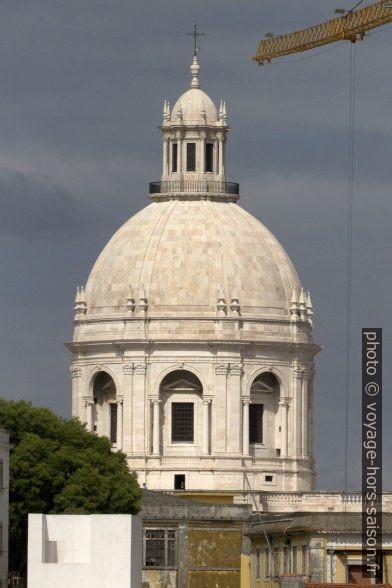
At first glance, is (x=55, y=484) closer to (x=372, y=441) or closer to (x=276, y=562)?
(x=276, y=562)

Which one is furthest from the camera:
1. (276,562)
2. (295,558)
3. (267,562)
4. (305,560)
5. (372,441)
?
(267,562)

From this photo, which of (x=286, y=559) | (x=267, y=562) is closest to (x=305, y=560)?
(x=286, y=559)

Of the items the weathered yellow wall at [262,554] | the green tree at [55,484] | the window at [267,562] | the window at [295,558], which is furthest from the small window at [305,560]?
the green tree at [55,484]

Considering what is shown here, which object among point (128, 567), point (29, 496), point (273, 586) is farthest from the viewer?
point (29, 496)

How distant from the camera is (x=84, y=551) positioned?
16100 cm

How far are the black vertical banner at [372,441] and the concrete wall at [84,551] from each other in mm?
10020

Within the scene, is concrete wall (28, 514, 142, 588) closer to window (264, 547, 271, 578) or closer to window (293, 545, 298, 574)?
window (293, 545, 298, 574)

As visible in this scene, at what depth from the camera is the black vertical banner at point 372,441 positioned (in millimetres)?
167000

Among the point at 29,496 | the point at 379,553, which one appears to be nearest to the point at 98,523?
the point at 379,553

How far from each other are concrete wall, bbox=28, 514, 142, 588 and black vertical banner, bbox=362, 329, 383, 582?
32.9ft

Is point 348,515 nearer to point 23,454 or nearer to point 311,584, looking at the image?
point 311,584

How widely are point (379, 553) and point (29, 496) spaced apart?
92.2ft

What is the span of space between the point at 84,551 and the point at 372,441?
1305 cm

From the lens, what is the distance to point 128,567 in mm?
159125
